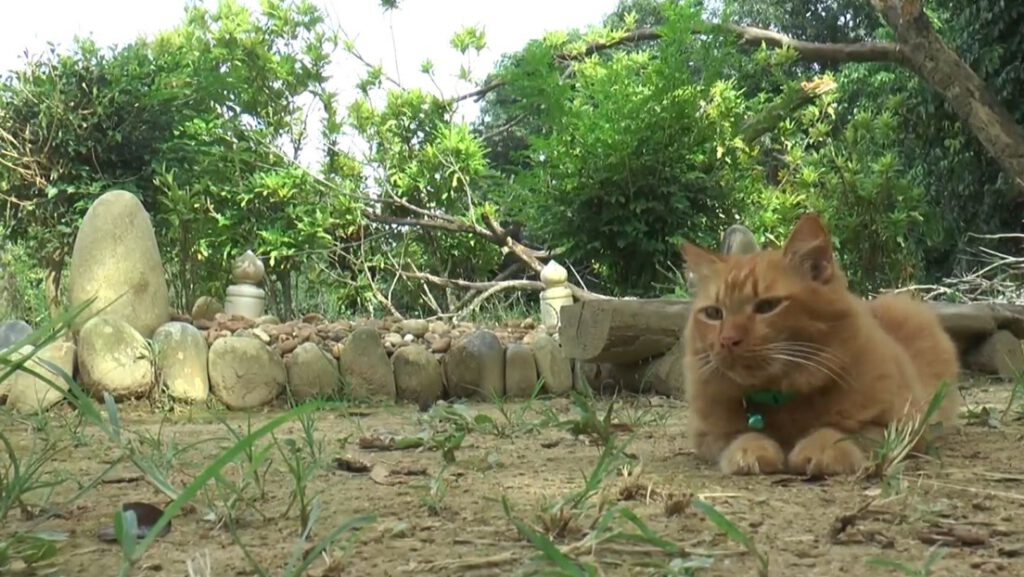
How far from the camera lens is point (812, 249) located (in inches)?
83.8

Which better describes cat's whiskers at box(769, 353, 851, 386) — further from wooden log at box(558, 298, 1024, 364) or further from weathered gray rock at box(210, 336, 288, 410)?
weathered gray rock at box(210, 336, 288, 410)

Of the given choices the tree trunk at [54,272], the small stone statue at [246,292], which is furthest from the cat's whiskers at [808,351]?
the tree trunk at [54,272]

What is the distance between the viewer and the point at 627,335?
15.3 feet

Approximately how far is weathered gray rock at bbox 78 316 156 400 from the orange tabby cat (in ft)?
10.2

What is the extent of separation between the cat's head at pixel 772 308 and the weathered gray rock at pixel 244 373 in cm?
300

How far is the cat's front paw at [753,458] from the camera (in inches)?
76.9

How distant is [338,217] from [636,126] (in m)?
2.57

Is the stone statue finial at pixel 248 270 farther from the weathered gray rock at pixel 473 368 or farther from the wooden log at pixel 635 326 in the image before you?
the wooden log at pixel 635 326

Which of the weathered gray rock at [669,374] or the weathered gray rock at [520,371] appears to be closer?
Result: the weathered gray rock at [669,374]

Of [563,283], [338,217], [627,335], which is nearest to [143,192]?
[338,217]

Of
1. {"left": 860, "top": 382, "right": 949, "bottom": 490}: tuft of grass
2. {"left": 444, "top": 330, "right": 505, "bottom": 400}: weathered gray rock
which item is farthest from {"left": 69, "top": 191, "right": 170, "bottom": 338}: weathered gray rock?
{"left": 860, "top": 382, "right": 949, "bottom": 490}: tuft of grass

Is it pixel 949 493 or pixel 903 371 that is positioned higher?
pixel 903 371

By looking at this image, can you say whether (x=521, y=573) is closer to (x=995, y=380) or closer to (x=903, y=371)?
(x=903, y=371)

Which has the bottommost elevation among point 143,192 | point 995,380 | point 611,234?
point 995,380
